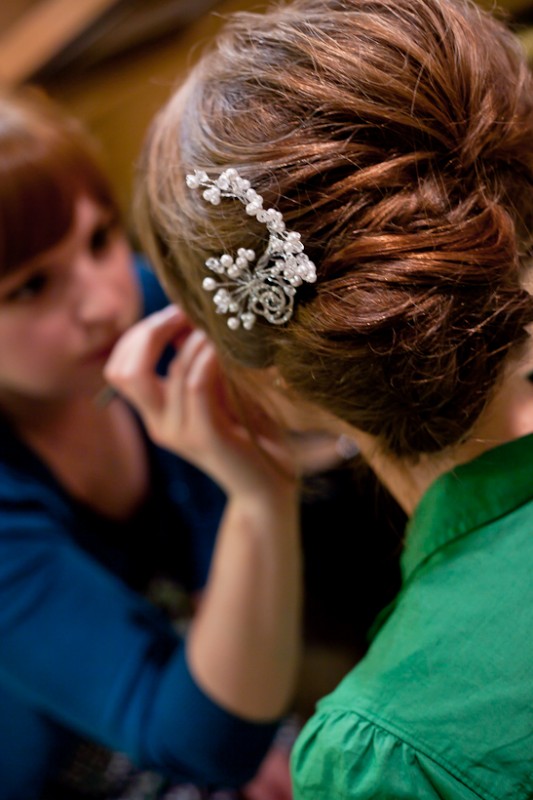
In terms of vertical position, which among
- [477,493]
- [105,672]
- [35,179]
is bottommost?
[105,672]

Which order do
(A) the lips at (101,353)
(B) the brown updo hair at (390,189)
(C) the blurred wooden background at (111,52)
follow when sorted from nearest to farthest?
(B) the brown updo hair at (390,189), (A) the lips at (101,353), (C) the blurred wooden background at (111,52)

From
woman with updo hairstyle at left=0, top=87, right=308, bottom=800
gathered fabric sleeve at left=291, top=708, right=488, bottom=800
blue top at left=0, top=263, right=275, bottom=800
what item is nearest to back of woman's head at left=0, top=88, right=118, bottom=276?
woman with updo hairstyle at left=0, top=87, right=308, bottom=800

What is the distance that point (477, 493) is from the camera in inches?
19.2

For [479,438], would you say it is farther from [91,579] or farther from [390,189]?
[91,579]

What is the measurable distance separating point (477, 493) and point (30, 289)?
0.52m

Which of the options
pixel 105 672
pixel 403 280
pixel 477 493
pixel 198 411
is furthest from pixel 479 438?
pixel 105 672

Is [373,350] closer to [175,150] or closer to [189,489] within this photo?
[175,150]

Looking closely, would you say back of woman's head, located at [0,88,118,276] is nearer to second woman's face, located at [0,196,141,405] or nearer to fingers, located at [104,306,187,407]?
second woman's face, located at [0,196,141,405]

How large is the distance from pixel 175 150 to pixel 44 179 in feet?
1.01

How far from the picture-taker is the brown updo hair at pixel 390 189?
1.37 ft

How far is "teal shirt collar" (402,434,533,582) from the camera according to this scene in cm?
48

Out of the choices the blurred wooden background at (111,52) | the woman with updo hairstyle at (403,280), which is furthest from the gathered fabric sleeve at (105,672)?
the blurred wooden background at (111,52)

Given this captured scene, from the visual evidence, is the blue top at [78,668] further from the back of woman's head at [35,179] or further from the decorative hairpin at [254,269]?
the decorative hairpin at [254,269]

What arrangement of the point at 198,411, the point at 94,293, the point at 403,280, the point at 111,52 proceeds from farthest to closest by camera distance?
the point at 111,52, the point at 94,293, the point at 198,411, the point at 403,280
